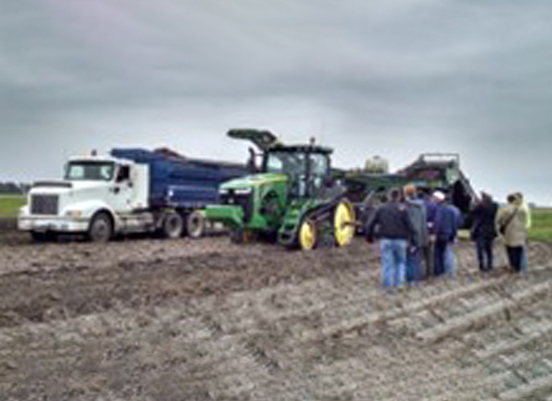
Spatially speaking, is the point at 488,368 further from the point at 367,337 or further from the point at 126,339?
the point at 126,339

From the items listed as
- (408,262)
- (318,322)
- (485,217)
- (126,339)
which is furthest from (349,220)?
(126,339)

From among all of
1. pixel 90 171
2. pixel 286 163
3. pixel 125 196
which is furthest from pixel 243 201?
pixel 90 171

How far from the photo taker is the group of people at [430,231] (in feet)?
37.0

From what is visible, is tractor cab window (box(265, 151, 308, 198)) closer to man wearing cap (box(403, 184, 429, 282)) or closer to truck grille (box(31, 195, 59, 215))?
man wearing cap (box(403, 184, 429, 282))

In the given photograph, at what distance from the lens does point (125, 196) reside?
2086cm

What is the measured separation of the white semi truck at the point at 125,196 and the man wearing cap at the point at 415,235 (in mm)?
9991

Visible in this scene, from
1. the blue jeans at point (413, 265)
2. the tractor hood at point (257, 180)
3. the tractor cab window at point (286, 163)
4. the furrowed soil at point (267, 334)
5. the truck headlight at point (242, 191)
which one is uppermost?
the tractor cab window at point (286, 163)

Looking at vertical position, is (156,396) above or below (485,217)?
below

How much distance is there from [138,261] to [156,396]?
30.5 ft

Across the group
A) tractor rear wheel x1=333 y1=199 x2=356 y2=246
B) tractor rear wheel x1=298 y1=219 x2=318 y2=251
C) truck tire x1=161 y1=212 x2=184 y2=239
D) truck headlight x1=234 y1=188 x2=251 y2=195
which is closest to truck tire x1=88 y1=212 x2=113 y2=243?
truck tire x1=161 y1=212 x2=184 y2=239

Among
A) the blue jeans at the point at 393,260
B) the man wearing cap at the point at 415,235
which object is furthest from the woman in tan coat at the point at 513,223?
the blue jeans at the point at 393,260

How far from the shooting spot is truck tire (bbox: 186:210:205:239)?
23469 mm

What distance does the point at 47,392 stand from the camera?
20.2ft

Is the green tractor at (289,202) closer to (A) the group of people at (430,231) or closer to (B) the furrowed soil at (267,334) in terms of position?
(B) the furrowed soil at (267,334)
